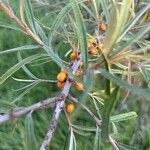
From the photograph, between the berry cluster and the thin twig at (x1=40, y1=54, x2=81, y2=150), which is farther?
the berry cluster

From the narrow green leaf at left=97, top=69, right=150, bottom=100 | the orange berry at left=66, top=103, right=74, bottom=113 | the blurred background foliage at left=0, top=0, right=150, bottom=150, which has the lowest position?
the blurred background foliage at left=0, top=0, right=150, bottom=150

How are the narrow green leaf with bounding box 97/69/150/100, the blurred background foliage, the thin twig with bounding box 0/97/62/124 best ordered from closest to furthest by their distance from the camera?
1. the narrow green leaf with bounding box 97/69/150/100
2. the thin twig with bounding box 0/97/62/124
3. the blurred background foliage

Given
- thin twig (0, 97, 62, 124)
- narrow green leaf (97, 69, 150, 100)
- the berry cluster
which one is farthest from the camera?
the berry cluster

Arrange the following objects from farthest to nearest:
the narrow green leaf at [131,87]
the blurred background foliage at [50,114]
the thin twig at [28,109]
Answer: the blurred background foliage at [50,114] < the thin twig at [28,109] < the narrow green leaf at [131,87]

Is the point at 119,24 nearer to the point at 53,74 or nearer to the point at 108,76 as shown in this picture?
the point at 108,76

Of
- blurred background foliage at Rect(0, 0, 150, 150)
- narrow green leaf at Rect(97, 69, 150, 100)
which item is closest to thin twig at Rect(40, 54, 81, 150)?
narrow green leaf at Rect(97, 69, 150, 100)

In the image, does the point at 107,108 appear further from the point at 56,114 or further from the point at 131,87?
the point at 56,114

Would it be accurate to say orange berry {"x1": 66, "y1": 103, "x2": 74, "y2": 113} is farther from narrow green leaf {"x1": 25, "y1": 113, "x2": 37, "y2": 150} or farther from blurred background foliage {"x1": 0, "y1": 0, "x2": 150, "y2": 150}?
blurred background foliage {"x1": 0, "y1": 0, "x2": 150, "y2": 150}

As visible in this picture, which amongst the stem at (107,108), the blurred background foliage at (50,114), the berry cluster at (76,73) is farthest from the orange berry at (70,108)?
the blurred background foliage at (50,114)

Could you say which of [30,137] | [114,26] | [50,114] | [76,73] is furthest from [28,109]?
[50,114]

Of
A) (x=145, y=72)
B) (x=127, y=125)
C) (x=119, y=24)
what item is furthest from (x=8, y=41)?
(x=119, y=24)

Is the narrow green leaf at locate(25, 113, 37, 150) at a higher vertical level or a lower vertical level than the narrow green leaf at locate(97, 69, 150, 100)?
lower

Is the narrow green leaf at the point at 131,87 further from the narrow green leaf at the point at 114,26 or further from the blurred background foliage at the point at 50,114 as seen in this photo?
the blurred background foliage at the point at 50,114
